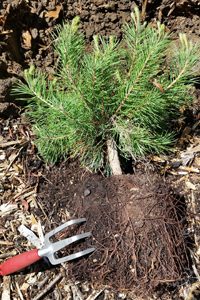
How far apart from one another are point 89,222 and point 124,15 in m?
0.91

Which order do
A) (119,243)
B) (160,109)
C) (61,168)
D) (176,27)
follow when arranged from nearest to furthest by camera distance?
(119,243) < (160,109) < (61,168) < (176,27)

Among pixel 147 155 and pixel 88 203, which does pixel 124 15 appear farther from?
pixel 88 203

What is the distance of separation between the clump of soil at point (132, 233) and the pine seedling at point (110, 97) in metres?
0.13

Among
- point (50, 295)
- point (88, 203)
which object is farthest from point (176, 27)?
point (50, 295)

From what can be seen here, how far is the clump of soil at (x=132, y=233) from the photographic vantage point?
1.55m

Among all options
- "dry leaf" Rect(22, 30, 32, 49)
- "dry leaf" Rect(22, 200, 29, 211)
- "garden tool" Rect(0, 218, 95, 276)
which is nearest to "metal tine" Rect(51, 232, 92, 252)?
"garden tool" Rect(0, 218, 95, 276)

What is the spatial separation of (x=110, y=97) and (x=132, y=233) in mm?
483

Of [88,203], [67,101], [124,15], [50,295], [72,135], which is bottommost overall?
[50,295]

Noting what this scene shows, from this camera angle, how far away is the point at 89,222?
1.61 metres

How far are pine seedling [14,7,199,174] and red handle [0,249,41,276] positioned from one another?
1.38 feet

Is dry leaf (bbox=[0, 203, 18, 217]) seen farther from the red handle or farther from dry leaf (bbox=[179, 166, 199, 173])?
dry leaf (bbox=[179, 166, 199, 173])

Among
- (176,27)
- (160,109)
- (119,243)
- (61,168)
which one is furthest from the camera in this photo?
(176,27)

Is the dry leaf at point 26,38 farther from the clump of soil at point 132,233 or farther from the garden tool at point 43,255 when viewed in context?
the garden tool at point 43,255

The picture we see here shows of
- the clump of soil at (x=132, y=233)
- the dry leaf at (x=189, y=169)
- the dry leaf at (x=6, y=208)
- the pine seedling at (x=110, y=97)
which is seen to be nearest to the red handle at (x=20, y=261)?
the clump of soil at (x=132, y=233)
